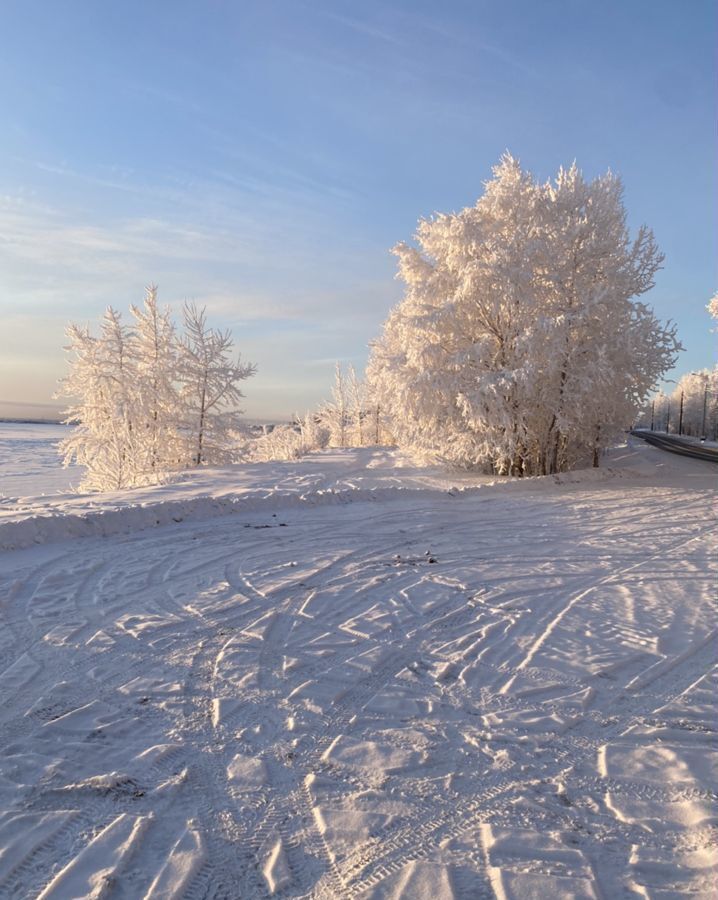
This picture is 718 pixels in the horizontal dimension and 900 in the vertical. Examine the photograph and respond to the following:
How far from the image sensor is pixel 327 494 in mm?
12320

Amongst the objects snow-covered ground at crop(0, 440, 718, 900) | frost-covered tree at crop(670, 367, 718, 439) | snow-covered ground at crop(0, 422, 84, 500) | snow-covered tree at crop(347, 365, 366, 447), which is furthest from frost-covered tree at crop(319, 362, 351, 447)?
frost-covered tree at crop(670, 367, 718, 439)

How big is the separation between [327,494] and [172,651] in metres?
7.63

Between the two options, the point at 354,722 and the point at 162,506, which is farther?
the point at 162,506

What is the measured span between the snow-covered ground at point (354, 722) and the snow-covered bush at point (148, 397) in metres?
15.7

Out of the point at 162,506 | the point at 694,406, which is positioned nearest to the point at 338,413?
the point at 162,506

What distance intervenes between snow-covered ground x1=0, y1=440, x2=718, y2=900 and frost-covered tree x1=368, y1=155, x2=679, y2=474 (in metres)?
9.36

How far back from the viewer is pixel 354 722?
373 centimetres

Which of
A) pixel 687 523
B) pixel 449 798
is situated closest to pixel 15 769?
pixel 449 798

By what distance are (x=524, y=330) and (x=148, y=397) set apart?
1540cm

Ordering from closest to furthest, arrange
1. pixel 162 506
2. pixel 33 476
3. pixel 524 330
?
1. pixel 162 506
2. pixel 524 330
3. pixel 33 476

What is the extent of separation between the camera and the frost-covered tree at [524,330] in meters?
16.7

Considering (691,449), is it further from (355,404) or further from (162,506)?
(162,506)

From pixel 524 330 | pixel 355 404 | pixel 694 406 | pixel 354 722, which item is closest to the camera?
pixel 354 722

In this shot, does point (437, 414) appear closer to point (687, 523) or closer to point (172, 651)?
point (687, 523)
